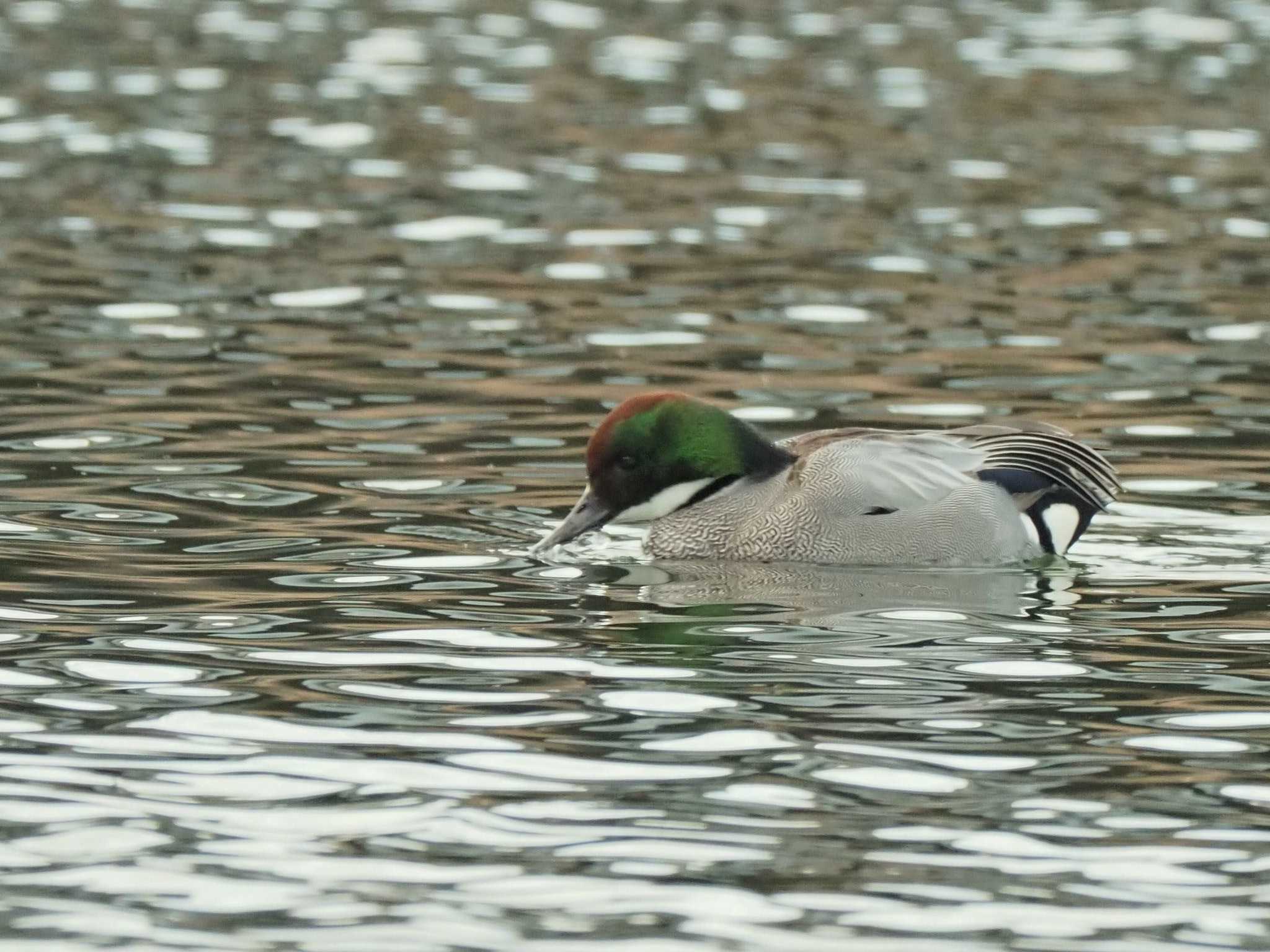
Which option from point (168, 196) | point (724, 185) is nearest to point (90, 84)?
point (168, 196)

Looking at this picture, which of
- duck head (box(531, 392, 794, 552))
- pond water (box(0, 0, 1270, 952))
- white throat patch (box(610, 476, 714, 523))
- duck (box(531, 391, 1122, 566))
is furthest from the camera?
white throat patch (box(610, 476, 714, 523))

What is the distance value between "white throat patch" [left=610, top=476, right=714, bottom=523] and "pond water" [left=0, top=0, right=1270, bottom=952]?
0.78 ft

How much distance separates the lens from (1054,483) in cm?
1009

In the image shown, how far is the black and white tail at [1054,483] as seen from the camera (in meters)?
10.1

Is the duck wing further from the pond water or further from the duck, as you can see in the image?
the pond water

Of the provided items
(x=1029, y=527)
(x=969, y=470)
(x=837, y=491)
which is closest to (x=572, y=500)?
(x=837, y=491)

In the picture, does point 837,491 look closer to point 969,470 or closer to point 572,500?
point 969,470

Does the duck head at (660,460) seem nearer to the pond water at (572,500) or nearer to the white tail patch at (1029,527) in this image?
the pond water at (572,500)

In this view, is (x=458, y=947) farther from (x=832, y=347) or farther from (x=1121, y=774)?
(x=832, y=347)

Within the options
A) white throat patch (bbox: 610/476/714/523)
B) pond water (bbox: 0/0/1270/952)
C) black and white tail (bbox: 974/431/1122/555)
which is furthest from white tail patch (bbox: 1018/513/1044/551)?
white throat patch (bbox: 610/476/714/523)

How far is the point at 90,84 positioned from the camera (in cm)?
2245

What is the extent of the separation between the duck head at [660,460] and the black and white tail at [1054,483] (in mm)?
844

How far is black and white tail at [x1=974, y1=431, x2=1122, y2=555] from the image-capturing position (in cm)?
1009

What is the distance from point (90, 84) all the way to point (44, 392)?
10.3m
